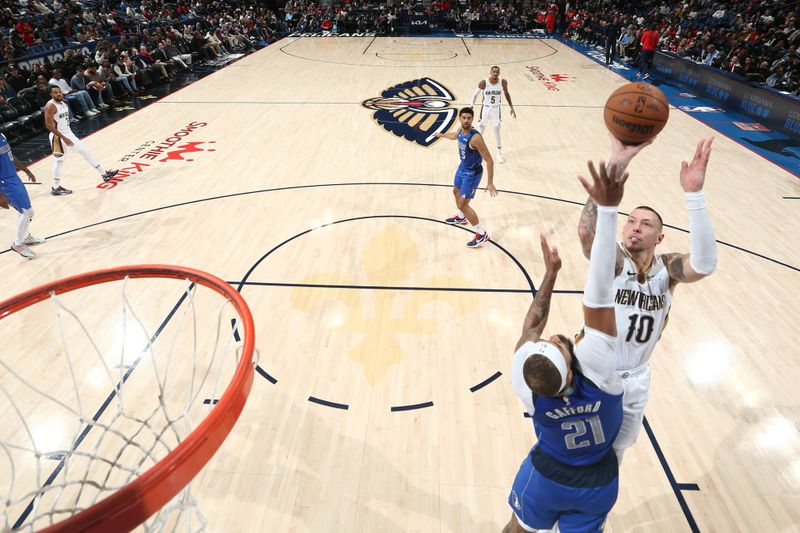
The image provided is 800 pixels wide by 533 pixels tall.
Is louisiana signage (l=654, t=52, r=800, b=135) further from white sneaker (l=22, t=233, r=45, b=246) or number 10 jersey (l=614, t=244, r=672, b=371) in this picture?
white sneaker (l=22, t=233, r=45, b=246)

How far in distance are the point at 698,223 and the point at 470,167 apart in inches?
167

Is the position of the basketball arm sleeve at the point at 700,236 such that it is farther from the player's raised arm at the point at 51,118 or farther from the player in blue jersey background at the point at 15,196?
the player's raised arm at the point at 51,118

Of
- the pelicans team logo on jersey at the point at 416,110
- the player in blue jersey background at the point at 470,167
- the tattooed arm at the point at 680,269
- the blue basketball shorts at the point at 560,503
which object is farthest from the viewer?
the pelicans team logo on jersey at the point at 416,110

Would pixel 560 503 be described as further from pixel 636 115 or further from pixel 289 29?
pixel 289 29

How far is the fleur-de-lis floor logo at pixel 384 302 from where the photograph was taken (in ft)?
16.5

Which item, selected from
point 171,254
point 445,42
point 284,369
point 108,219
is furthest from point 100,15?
point 284,369

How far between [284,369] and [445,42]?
2187 cm

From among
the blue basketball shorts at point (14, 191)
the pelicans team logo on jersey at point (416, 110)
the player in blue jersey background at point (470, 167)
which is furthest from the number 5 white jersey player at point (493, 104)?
the blue basketball shorts at point (14, 191)

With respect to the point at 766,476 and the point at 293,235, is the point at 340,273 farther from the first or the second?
the point at 766,476

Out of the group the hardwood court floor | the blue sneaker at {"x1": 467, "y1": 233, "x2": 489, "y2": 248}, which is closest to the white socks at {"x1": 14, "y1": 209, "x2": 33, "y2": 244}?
the hardwood court floor

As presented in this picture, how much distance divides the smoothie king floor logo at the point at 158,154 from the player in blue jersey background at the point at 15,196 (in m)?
2.18

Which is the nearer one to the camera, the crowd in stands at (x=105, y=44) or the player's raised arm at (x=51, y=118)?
the player's raised arm at (x=51, y=118)

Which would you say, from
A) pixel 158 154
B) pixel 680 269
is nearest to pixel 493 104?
pixel 158 154

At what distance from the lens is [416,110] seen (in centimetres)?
1283
